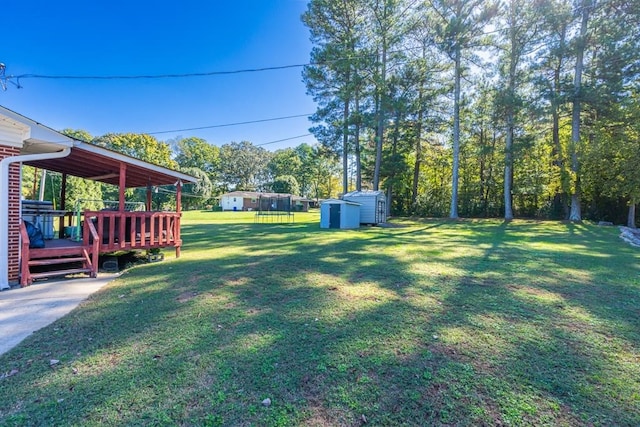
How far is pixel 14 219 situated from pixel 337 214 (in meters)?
11.8

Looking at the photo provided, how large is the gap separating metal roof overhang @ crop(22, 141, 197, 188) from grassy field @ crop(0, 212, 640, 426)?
8.60 ft

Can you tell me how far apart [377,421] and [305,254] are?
564 centimetres

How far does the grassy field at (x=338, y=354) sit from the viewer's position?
6.18 feet

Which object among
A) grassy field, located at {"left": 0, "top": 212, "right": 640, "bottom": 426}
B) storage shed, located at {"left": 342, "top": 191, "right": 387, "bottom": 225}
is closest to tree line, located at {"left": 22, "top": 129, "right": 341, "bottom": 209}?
storage shed, located at {"left": 342, "top": 191, "right": 387, "bottom": 225}

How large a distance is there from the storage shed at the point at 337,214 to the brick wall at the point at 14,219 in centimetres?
1161

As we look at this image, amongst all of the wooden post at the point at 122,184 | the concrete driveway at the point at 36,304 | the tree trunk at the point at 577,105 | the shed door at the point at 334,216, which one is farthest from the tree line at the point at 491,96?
the concrete driveway at the point at 36,304

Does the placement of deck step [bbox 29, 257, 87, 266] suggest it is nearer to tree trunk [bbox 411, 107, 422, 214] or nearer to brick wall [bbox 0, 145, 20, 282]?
brick wall [bbox 0, 145, 20, 282]

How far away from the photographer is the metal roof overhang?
553cm

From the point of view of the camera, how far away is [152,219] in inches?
262

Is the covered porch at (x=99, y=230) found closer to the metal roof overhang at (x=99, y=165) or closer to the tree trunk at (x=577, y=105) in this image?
the metal roof overhang at (x=99, y=165)

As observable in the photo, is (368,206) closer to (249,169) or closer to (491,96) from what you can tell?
(491,96)

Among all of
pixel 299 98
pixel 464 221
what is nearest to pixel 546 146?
pixel 464 221

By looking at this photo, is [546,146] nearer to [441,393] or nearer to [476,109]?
[476,109]

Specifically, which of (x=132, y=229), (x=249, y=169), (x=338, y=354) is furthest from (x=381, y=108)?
(x=249, y=169)
